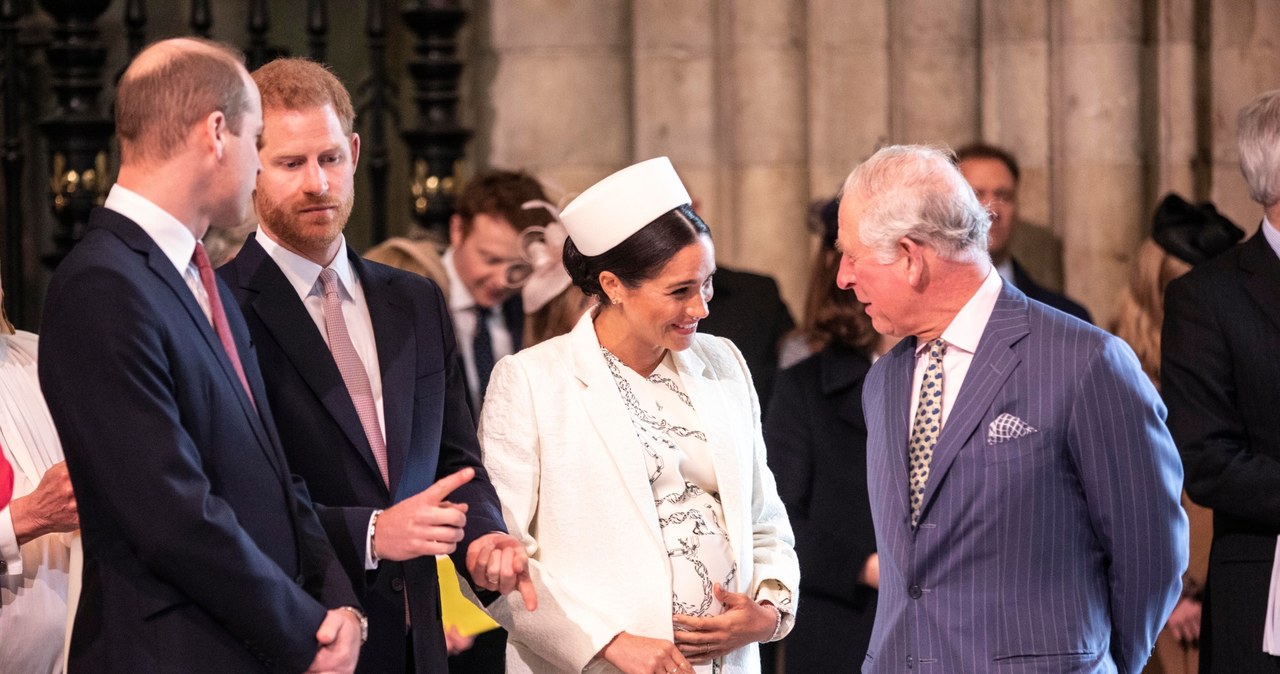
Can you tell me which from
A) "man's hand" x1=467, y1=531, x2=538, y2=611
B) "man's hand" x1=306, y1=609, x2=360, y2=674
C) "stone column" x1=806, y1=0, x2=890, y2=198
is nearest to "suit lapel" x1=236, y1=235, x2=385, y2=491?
"man's hand" x1=467, y1=531, x2=538, y2=611

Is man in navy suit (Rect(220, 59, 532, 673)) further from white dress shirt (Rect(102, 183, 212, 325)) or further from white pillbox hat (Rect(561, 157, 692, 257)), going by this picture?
white dress shirt (Rect(102, 183, 212, 325))

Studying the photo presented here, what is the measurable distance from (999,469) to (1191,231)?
2.10 meters

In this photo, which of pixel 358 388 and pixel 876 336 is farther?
pixel 876 336

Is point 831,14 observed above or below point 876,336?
above

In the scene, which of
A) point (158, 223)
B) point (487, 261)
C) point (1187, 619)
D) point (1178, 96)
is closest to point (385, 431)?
point (158, 223)

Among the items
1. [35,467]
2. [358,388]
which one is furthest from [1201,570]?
[35,467]

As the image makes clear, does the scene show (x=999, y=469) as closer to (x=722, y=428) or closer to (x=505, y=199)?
(x=722, y=428)

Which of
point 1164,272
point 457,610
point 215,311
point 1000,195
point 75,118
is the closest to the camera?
point 215,311

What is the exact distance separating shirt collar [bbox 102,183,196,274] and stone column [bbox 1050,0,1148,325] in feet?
12.3

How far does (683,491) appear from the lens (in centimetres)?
302

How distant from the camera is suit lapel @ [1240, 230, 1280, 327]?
3.45 m

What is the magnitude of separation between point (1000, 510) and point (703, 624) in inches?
22.3

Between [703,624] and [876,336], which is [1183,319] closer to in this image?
[876,336]

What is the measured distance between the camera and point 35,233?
600cm
